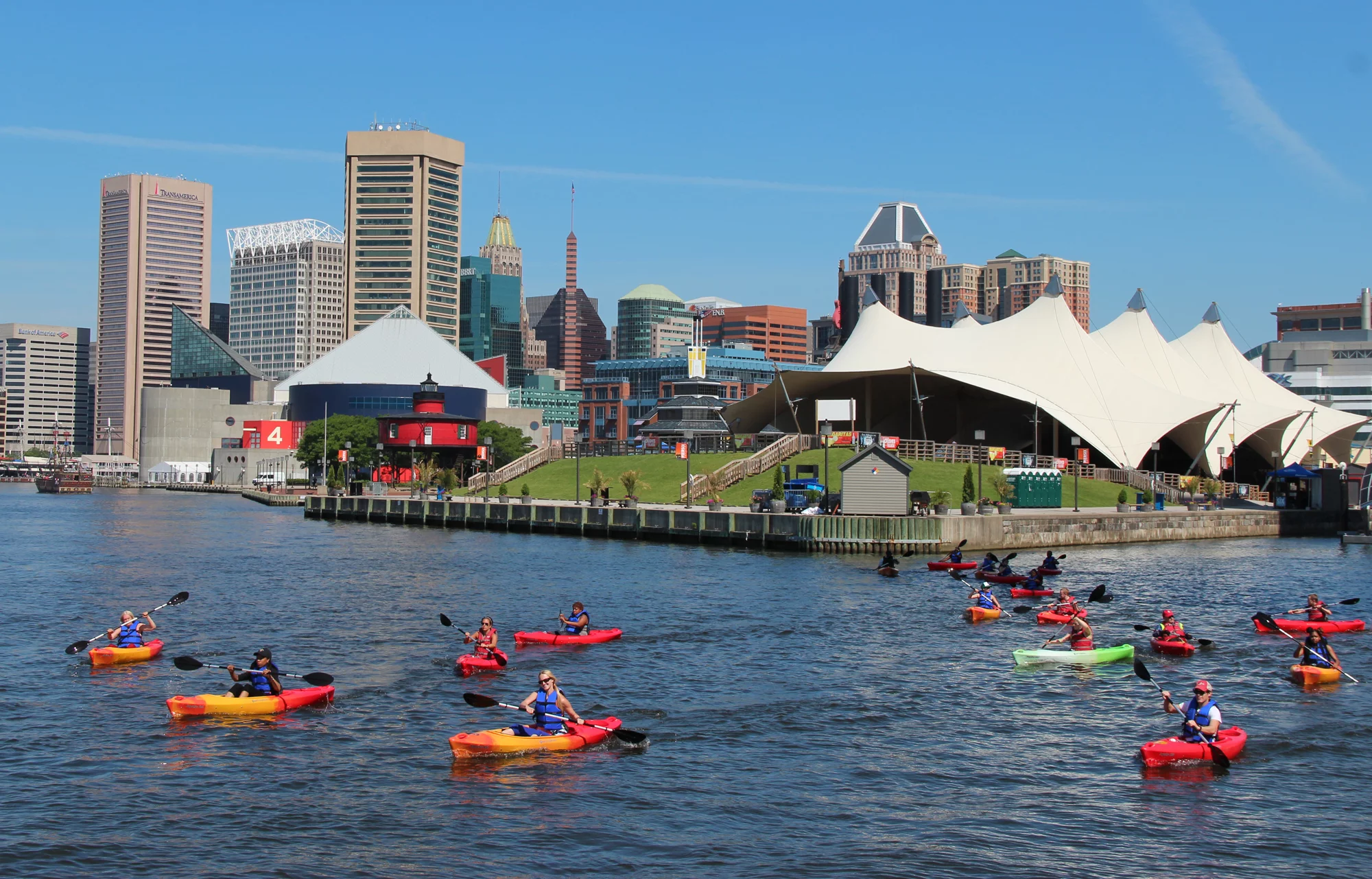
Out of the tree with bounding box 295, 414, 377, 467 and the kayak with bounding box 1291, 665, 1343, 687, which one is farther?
the tree with bounding box 295, 414, 377, 467

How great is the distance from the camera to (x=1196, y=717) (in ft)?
92.8

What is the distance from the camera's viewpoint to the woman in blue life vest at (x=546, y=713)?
28.7 meters

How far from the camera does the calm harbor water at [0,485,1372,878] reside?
22.8m

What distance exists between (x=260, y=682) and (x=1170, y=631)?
85.6ft

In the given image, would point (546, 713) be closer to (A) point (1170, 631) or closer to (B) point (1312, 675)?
(B) point (1312, 675)

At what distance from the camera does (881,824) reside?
24094mm

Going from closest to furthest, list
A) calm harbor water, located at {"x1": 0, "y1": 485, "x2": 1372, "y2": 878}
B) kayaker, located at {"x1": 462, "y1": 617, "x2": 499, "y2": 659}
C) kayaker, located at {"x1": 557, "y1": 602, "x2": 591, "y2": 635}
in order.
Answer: calm harbor water, located at {"x1": 0, "y1": 485, "x2": 1372, "y2": 878}, kayaker, located at {"x1": 462, "y1": 617, "x2": 499, "y2": 659}, kayaker, located at {"x1": 557, "y1": 602, "x2": 591, "y2": 635}

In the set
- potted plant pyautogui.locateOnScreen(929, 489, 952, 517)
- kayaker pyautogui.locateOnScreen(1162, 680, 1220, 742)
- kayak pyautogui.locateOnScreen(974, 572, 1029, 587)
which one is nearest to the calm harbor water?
kayaker pyautogui.locateOnScreen(1162, 680, 1220, 742)

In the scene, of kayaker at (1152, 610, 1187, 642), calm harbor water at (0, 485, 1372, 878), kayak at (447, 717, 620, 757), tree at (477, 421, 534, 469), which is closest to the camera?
calm harbor water at (0, 485, 1372, 878)

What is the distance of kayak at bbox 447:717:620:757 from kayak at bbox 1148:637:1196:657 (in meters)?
19.0

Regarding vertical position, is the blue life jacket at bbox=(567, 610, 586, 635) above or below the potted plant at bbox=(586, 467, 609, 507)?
below

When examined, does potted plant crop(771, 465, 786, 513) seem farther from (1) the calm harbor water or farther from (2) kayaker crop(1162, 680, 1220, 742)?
(2) kayaker crop(1162, 680, 1220, 742)

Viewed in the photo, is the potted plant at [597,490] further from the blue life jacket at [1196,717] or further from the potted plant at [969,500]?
the blue life jacket at [1196,717]

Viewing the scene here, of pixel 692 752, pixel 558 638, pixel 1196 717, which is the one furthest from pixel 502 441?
pixel 1196 717
